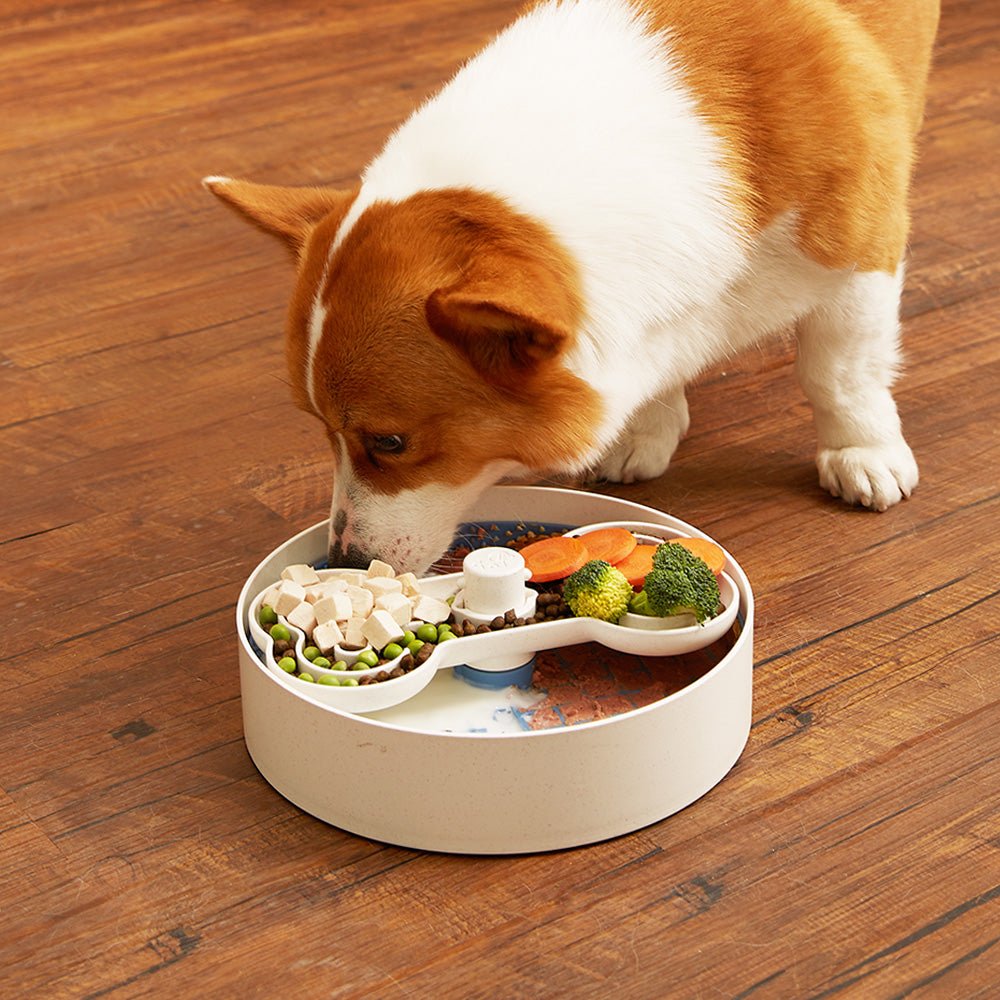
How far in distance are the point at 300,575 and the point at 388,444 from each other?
7.6 inches

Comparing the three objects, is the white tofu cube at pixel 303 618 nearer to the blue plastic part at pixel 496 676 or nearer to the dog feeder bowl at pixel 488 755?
the dog feeder bowl at pixel 488 755

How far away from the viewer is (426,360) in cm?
176

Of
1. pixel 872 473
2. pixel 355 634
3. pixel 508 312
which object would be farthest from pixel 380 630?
pixel 872 473

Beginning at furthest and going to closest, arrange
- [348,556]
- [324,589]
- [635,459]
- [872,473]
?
[635,459]
[872,473]
[348,556]
[324,589]

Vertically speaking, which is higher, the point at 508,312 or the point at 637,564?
the point at 508,312

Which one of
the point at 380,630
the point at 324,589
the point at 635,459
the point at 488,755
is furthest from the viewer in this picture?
the point at 635,459

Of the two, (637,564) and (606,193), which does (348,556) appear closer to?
(637,564)

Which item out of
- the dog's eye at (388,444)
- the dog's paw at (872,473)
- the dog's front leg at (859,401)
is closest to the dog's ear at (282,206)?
the dog's eye at (388,444)

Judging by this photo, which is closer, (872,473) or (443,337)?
(443,337)

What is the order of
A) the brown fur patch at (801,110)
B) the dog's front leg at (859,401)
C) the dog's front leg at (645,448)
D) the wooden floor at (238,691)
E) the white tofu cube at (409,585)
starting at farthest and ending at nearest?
the dog's front leg at (645,448), the dog's front leg at (859,401), the brown fur patch at (801,110), the white tofu cube at (409,585), the wooden floor at (238,691)

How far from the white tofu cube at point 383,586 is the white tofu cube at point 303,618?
8cm

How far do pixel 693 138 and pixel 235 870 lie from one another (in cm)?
103

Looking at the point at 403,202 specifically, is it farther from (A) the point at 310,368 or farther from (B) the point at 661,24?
(B) the point at 661,24

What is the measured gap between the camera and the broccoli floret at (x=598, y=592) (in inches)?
69.6
